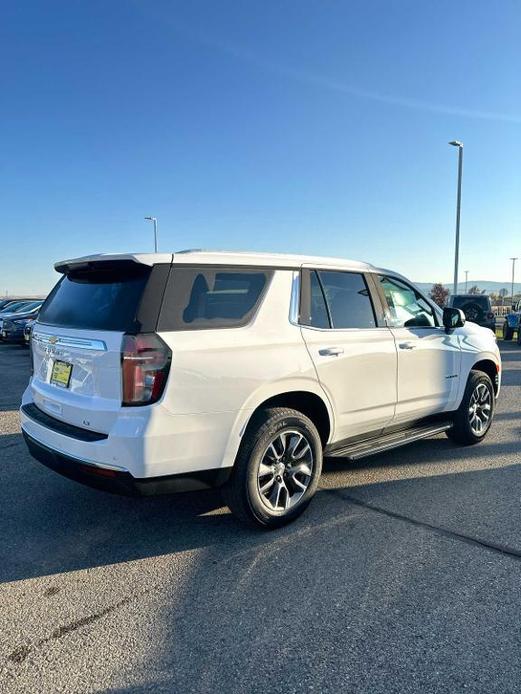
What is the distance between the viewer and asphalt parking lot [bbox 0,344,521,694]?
225 centimetres

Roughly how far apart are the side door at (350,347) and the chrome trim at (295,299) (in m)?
0.05

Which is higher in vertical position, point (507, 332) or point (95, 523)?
point (507, 332)

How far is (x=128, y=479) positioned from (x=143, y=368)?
65cm

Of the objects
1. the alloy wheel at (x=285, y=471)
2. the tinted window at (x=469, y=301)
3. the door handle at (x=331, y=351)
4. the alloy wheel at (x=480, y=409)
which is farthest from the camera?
the tinted window at (x=469, y=301)

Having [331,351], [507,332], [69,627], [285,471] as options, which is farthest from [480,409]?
[507,332]

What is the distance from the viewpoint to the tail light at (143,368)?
9.53 ft

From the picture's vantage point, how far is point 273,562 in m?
3.14

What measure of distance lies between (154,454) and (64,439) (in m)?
0.67

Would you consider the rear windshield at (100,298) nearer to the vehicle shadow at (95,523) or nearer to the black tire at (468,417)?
the vehicle shadow at (95,523)

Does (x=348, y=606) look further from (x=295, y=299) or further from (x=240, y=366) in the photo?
(x=295, y=299)

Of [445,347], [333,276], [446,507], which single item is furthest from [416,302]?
[446,507]

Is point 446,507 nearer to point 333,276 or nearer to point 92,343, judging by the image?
point 333,276

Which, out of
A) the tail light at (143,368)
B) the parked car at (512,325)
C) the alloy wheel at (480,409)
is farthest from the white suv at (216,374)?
the parked car at (512,325)

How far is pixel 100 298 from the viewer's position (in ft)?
10.9
